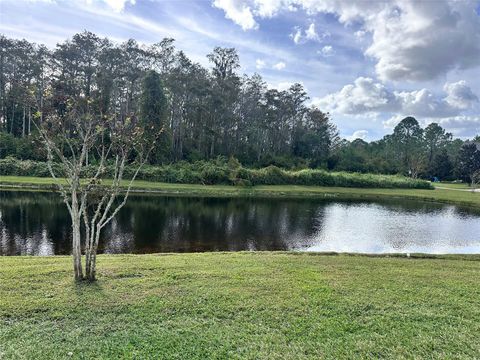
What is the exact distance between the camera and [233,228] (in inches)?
701

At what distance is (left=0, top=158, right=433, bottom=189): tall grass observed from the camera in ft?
111

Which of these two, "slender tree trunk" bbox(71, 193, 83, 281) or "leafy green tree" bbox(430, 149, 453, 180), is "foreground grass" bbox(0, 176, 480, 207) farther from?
"leafy green tree" bbox(430, 149, 453, 180)

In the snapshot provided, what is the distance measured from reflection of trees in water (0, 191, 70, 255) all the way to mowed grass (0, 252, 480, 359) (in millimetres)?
4867

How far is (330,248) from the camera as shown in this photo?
46.9 ft

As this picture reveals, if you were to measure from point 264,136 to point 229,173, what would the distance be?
2520cm

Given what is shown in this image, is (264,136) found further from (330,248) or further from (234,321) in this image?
(234,321)

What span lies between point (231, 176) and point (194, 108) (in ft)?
61.7

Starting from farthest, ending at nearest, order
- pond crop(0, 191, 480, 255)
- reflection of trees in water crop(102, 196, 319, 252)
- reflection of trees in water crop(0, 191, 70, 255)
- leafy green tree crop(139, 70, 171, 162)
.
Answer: leafy green tree crop(139, 70, 171, 162)
reflection of trees in water crop(102, 196, 319, 252)
pond crop(0, 191, 480, 255)
reflection of trees in water crop(0, 191, 70, 255)

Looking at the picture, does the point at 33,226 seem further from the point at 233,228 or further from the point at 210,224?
the point at 233,228

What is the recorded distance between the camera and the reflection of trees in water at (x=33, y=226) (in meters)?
12.1

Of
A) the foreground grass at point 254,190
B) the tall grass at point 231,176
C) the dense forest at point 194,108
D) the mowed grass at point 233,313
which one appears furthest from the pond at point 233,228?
the dense forest at point 194,108

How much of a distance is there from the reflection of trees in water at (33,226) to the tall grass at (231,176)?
12.5 metres

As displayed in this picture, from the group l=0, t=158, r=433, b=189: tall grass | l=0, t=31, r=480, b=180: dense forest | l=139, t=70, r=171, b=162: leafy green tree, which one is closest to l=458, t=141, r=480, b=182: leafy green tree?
l=0, t=31, r=480, b=180: dense forest

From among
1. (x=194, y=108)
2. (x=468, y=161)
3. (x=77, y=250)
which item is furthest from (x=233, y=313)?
(x=468, y=161)
